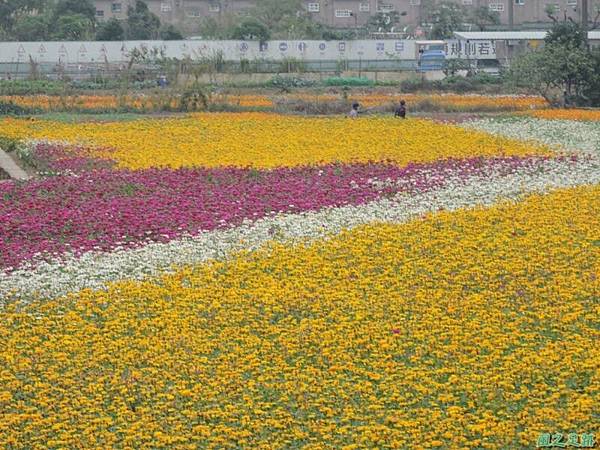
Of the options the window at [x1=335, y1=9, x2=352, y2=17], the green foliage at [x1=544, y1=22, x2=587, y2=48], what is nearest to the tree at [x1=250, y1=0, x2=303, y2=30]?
the window at [x1=335, y1=9, x2=352, y2=17]

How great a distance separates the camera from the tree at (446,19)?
62.6 meters

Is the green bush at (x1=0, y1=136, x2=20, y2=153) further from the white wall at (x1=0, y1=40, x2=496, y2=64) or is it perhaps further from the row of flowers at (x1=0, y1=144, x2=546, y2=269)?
the white wall at (x1=0, y1=40, x2=496, y2=64)

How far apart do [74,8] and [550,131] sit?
4670 centimetres

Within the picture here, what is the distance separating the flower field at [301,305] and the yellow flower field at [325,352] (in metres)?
0.02

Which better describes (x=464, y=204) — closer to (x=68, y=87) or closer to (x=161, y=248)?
(x=161, y=248)

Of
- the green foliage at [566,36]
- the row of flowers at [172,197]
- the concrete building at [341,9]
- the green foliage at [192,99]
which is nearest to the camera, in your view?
the row of flowers at [172,197]

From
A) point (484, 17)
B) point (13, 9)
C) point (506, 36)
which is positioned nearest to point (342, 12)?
point (484, 17)

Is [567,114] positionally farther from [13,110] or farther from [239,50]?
[239,50]

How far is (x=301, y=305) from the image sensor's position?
33.9 ft

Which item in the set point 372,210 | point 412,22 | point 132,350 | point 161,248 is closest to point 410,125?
point 372,210

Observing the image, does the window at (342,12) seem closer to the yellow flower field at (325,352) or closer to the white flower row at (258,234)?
the white flower row at (258,234)

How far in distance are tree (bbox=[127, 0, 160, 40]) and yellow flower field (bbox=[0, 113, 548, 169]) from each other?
1332 inches

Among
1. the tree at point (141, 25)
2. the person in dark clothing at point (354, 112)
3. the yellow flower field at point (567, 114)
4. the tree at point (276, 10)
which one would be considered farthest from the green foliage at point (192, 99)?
the tree at point (276, 10)

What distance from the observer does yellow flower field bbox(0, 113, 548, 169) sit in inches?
788
